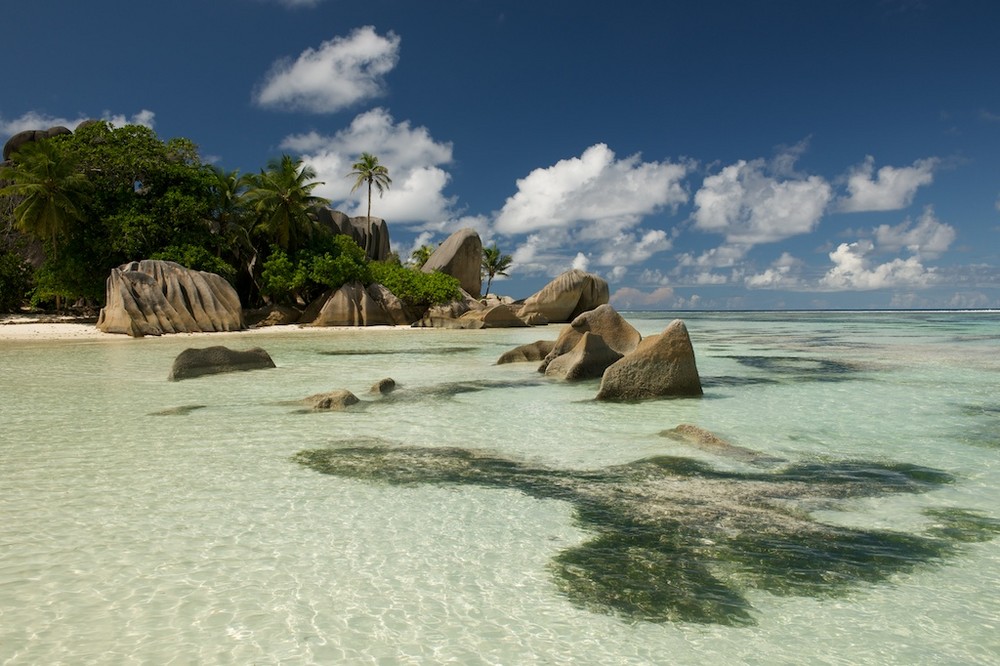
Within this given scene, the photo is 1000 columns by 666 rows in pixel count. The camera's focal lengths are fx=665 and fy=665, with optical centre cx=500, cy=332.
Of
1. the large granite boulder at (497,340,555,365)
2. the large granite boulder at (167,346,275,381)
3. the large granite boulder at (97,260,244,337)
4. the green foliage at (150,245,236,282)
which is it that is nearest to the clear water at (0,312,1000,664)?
the large granite boulder at (167,346,275,381)

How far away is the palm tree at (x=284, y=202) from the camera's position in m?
36.6

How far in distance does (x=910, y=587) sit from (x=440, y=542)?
8.71ft

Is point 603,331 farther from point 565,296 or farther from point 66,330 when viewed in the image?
point 565,296

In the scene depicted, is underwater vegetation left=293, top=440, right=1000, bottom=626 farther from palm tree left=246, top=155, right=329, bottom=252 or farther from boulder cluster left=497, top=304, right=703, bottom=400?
palm tree left=246, top=155, right=329, bottom=252

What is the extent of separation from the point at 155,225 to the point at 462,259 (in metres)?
21.8

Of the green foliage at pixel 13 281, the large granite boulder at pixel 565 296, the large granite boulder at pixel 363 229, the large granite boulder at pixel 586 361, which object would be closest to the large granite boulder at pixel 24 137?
the green foliage at pixel 13 281

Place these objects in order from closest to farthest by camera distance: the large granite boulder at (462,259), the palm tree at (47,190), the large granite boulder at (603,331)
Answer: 1. the large granite boulder at (603,331)
2. the palm tree at (47,190)
3. the large granite boulder at (462,259)

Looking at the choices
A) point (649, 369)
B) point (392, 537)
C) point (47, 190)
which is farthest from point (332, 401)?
point (47, 190)

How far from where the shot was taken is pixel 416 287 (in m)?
38.8

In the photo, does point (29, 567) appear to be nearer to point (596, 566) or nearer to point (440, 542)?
point (440, 542)

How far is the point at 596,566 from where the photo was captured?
3.78m

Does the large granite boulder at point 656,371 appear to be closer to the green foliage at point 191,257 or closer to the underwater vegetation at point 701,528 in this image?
the underwater vegetation at point 701,528

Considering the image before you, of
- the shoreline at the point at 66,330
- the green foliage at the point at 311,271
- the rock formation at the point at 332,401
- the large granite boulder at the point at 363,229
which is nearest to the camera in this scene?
the rock formation at the point at 332,401

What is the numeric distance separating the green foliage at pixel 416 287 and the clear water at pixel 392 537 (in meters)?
28.7
